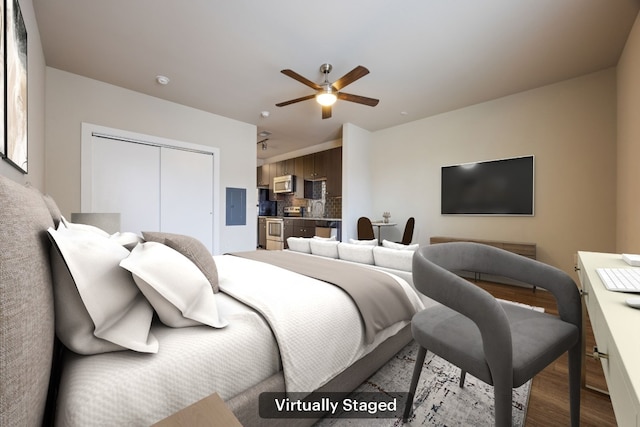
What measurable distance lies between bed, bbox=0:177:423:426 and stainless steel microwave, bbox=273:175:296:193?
5.24 metres

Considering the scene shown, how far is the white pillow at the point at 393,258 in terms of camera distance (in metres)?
2.19

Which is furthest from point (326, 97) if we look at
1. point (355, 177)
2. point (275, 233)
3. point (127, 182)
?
point (275, 233)

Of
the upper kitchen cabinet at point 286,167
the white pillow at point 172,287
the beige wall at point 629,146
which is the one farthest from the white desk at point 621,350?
the upper kitchen cabinet at point 286,167

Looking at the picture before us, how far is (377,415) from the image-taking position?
1.30m

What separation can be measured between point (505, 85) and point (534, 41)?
95 cm

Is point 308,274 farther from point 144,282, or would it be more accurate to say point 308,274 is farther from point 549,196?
point 549,196

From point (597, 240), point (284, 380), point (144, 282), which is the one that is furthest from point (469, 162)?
point (144, 282)

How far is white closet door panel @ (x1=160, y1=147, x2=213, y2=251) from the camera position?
12.6 ft

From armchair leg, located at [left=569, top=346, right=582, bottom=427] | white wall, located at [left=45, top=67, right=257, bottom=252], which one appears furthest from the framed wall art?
armchair leg, located at [left=569, top=346, right=582, bottom=427]

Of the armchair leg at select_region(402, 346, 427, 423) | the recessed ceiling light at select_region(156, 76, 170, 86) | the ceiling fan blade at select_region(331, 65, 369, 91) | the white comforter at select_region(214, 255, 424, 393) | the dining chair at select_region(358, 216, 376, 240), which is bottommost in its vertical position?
the armchair leg at select_region(402, 346, 427, 423)

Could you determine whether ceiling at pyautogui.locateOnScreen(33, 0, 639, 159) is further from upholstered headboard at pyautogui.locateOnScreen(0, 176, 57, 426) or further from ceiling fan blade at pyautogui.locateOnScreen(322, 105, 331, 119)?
upholstered headboard at pyautogui.locateOnScreen(0, 176, 57, 426)

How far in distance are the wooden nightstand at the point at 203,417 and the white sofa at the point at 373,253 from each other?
5.89 feet

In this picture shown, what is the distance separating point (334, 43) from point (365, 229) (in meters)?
2.80

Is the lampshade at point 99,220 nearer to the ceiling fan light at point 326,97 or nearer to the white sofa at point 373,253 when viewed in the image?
the white sofa at point 373,253
